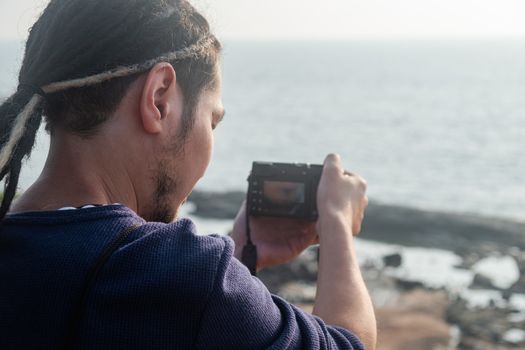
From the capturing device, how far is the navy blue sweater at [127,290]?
4.40 ft

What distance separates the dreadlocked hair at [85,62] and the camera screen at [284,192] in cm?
76

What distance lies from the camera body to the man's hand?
0.11 feet

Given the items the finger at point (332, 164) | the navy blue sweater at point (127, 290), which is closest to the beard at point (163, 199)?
the navy blue sweater at point (127, 290)

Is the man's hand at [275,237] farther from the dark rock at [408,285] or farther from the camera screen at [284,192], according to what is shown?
the dark rock at [408,285]

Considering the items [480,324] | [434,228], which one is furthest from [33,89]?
[434,228]

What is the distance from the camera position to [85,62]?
1.53 metres

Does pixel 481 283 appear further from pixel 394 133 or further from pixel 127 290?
pixel 394 133

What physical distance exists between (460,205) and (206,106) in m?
22.4

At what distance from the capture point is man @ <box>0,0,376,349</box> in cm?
135

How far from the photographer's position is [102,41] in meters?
1.52

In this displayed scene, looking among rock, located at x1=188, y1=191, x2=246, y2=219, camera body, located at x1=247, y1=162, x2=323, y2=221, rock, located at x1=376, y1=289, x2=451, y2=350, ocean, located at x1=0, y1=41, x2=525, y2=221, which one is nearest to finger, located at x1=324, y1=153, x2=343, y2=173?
camera body, located at x1=247, y1=162, x2=323, y2=221

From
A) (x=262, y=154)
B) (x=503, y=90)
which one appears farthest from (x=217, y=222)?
(x=503, y=90)

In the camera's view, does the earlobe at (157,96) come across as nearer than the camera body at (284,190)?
Yes

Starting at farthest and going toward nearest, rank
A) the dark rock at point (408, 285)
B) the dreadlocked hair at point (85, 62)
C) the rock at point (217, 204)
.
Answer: the rock at point (217, 204), the dark rock at point (408, 285), the dreadlocked hair at point (85, 62)
